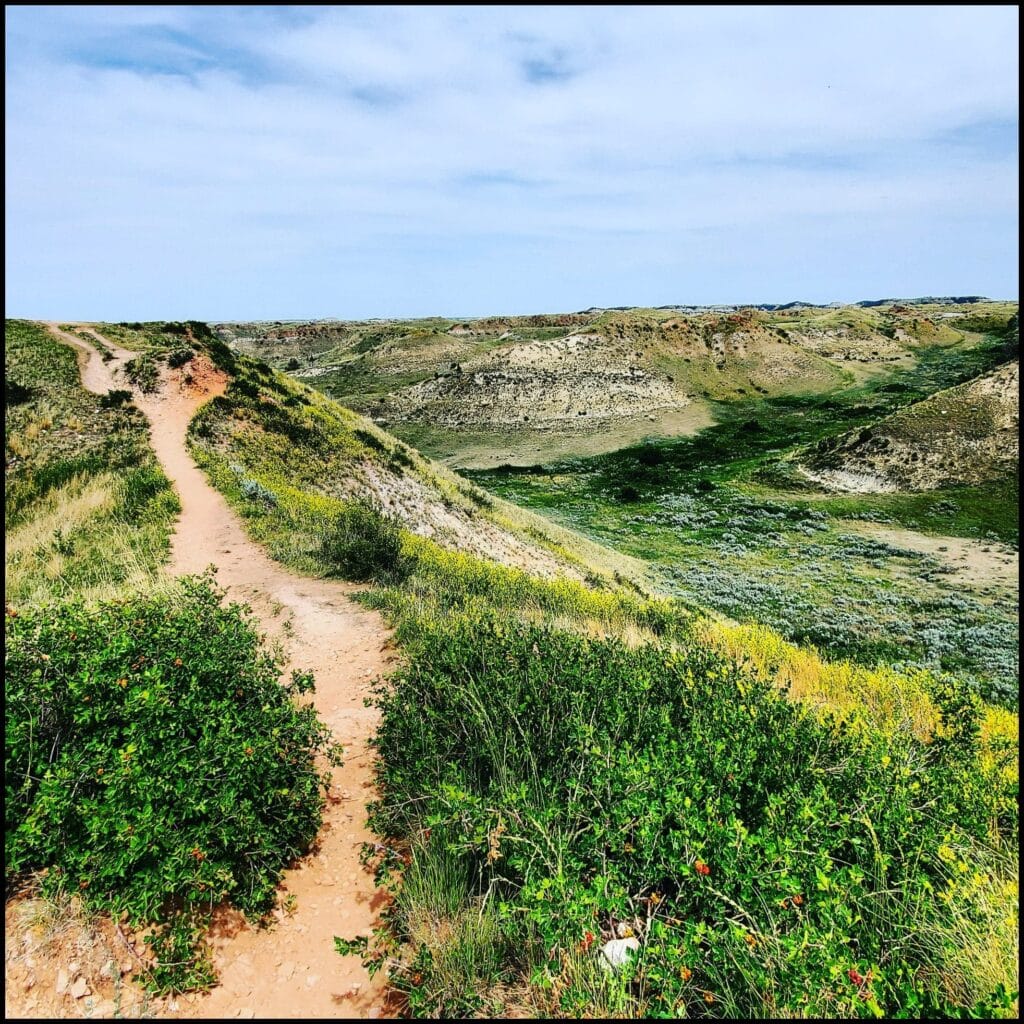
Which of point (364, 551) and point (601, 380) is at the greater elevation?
point (601, 380)

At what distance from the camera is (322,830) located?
16.1 ft

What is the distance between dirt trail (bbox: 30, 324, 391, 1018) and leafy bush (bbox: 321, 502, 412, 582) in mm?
793

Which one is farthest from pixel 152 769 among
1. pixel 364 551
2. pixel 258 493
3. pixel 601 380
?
pixel 601 380

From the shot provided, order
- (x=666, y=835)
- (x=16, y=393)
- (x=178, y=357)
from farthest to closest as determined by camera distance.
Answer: (x=178, y=357), (x=16, y=393), (x=666, y=835)

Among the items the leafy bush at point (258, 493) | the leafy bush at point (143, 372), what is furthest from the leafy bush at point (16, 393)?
the leafy bush at point (258, 493)

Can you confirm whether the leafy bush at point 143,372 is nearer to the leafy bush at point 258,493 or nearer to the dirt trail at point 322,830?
the leafy bush at point 258,493

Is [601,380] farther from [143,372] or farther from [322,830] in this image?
[322,830]

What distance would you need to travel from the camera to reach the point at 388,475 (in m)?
25.4

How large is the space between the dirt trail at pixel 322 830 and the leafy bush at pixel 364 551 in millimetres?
793

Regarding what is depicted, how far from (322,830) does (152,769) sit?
1.57 m

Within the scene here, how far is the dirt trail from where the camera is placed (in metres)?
3.51

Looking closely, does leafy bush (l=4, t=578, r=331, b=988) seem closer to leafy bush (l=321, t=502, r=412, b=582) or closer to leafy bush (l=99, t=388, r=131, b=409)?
leafy bush (l=321, t=502, r=412, b=582)

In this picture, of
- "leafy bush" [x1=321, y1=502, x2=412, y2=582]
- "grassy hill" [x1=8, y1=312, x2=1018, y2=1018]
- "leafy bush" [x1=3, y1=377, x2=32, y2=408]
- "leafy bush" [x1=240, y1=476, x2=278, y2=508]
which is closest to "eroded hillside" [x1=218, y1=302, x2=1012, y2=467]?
"leafy bush" [x1=3, y1=377, x2=32, y2=408]

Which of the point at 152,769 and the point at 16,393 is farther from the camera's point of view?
the point at 16,393
